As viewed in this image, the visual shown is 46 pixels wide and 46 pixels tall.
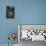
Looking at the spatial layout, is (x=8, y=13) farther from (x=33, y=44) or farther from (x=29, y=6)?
(x=33, y=44)

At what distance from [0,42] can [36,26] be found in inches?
44.0

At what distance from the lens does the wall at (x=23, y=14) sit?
372 cm

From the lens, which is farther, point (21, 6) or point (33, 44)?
point (21, 6)

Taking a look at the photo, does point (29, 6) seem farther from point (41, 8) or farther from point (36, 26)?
point (36, 26)

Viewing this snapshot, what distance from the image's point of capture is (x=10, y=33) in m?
3.68

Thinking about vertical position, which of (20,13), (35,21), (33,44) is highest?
(20,13)

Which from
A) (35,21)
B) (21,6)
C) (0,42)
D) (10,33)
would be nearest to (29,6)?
(21,6)

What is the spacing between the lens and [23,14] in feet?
12.3

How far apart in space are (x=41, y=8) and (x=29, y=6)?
35 centimetres

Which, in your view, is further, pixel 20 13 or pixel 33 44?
pixel 20 13

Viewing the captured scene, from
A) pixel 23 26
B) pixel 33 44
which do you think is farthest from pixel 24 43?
pixel 23 26

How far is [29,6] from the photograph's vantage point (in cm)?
375

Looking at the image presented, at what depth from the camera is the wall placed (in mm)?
3723

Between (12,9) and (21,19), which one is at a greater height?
(12,9)
